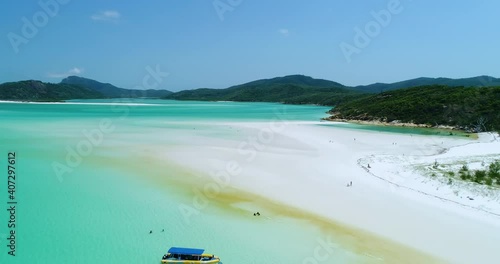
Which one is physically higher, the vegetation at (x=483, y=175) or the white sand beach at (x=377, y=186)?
the vegetation at (x=483, y=175)

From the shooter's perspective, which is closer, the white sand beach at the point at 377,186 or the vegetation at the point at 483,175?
the white sand beach at the point at 377,186

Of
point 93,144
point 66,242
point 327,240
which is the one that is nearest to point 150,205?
point 66,242
